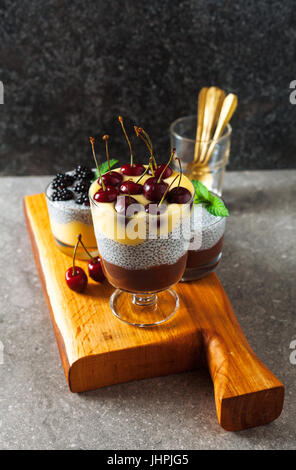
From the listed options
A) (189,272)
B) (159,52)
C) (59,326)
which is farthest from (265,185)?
(59,326)

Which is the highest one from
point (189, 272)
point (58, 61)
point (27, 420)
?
point (58, 61)

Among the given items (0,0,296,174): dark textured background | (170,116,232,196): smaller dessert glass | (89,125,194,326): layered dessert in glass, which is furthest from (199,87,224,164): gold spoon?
(89,125,194,326): layered dessert in glass

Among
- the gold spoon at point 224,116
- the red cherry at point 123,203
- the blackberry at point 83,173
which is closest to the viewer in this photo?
the red cherry at point 123,203

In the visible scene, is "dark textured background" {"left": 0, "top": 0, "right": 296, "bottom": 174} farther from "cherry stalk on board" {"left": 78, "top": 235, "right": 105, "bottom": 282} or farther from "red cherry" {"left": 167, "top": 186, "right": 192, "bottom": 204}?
"red cherry" {"left": 167, "top": 186, "right": 192, "bottom": 204}

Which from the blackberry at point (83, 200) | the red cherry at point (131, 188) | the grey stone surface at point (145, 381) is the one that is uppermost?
the red cherry at point (131, 188)

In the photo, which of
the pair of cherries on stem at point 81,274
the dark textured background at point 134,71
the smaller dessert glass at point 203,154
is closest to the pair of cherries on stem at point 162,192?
the pair of cherries on stem at point 81,274

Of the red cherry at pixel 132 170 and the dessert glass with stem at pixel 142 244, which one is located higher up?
the red cherry at pixel 132 170

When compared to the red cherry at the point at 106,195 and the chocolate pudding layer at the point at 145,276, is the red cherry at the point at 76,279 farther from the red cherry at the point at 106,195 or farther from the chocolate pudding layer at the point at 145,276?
the red cherry at the point at 106,195
